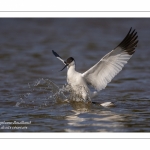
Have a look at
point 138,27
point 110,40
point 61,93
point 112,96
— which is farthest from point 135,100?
point 138,27

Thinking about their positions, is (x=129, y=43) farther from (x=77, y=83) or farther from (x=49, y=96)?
(x=49, y=96)

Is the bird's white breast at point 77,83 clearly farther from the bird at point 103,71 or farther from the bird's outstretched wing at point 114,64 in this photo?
the bird's outstretched wing at point 114,64

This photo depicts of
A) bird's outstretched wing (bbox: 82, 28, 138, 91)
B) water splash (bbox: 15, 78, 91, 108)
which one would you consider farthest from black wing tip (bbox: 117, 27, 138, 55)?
water splash (bbox: 15, 78, 91, 108)

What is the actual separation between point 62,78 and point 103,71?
2.90 meters

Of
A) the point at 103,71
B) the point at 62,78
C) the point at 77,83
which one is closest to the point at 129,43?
the point at 103,71

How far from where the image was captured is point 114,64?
28.7ft

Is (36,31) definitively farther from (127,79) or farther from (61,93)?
(61,93)

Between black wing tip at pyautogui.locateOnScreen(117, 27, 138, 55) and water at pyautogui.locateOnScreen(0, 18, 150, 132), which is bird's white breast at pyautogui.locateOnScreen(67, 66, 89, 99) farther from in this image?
black wing tip at pyautogui.locateOnScreen(117, 27, 138, 55)

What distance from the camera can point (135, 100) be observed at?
9.36 m

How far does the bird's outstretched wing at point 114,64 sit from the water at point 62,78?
1.71 ft

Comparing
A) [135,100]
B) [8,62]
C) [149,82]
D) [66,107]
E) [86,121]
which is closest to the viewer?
[86,121]

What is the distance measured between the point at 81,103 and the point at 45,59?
15.4 feet

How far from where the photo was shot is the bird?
8.67m

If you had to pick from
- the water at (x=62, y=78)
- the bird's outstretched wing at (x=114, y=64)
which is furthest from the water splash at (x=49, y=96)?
the bird's outstretched wing at (x=114, y=64)
